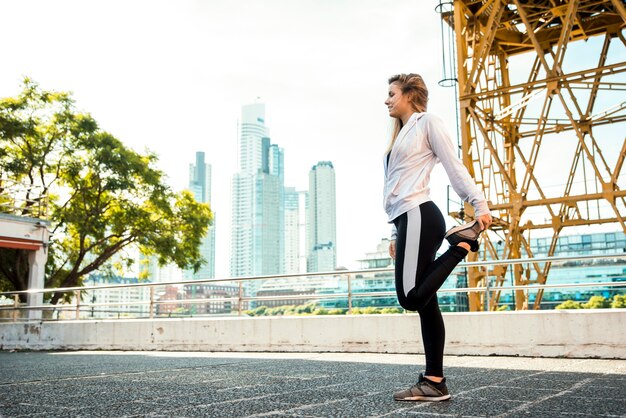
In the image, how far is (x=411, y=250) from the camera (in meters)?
3.50

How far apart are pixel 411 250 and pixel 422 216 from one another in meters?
0.21

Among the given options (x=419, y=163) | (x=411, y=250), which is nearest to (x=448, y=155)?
(x=419, y=163)

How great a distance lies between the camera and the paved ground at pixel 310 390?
3234 millimetres

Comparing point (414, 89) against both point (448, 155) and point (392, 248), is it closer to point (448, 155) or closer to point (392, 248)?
point (448, 155)

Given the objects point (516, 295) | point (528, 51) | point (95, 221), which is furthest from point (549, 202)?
point (95, 221)

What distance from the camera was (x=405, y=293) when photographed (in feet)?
11.4

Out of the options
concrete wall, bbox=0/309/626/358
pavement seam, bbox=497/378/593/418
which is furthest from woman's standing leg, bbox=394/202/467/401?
concrete wall, bbox=0/309/626/358

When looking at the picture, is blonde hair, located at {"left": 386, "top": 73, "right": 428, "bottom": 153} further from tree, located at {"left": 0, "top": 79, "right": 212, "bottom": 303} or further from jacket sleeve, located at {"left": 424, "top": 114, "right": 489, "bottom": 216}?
tree, located at {"left": 0, "top": 79, "right": 212, "bottom": 303}

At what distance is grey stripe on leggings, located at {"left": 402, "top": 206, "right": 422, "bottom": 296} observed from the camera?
348 centimetres

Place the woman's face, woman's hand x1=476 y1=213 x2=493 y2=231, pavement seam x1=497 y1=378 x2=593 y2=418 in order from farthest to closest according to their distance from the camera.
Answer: the woman's face < woman's hand x1=476 y1=213 x2=493 y2=231 < pavement seam x1=497 y1=378 x2=593 y2=418

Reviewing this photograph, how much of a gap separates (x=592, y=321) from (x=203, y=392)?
4888mm

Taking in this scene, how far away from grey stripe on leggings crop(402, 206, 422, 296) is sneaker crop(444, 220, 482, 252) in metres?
0.19

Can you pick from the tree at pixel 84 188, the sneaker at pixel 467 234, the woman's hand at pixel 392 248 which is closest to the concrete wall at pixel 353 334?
the woman's hand at pixel 392 248

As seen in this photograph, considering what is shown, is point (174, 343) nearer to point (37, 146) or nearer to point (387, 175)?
point (387, 175)
